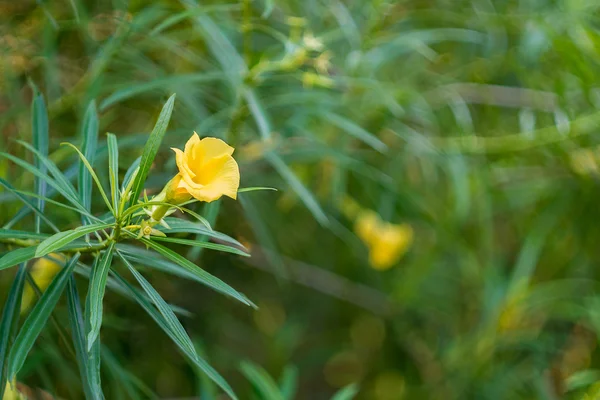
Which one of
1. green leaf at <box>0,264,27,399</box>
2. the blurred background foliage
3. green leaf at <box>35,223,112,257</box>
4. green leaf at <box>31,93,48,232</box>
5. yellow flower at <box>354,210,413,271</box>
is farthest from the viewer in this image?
yellow flower at <box>354,210,413,271</box>

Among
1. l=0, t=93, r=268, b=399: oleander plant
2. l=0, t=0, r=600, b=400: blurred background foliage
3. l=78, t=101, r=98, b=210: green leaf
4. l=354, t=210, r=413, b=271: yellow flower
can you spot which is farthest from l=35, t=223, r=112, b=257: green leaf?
l=354, t=210, r=413, b=271: yellow flower

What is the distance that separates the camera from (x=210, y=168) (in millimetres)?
524

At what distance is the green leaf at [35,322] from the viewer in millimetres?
500

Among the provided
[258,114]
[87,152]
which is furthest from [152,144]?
[258,114]

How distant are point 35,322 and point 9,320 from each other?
2.3 inches

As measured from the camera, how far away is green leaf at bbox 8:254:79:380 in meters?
0.50

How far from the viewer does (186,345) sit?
20.2 inches

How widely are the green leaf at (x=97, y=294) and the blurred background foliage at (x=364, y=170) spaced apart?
8.1 inches

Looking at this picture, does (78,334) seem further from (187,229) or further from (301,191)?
(301,191)

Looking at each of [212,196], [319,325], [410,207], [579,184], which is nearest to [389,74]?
[410,207]

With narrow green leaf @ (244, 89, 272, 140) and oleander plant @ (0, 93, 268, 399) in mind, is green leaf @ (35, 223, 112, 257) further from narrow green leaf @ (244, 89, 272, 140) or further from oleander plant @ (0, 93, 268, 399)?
narrow green leaf @ (244, 89, 272, 140)

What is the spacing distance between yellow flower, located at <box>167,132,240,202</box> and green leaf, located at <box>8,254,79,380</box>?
0.14 m

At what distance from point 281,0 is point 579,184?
662mm

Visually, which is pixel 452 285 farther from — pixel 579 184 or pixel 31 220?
pixel 31 220
